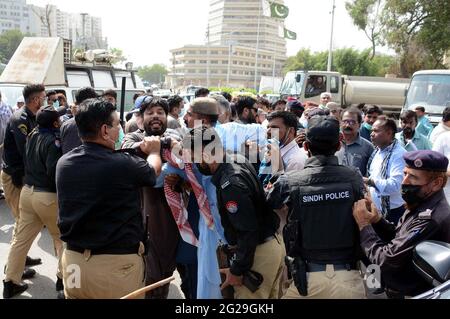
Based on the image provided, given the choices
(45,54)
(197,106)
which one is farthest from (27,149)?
(45,54)

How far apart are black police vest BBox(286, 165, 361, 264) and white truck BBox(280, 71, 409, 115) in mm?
15517

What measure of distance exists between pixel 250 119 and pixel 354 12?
30.3 meters

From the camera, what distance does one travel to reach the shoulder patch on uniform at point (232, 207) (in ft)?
8.07

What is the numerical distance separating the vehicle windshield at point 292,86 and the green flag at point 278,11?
243 inches

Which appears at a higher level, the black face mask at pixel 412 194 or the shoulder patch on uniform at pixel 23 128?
the shoulder patch on uniform at pixel 23 128

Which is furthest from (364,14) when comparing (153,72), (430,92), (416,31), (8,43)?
(153,72)

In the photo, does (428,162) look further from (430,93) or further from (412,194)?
(430,93)

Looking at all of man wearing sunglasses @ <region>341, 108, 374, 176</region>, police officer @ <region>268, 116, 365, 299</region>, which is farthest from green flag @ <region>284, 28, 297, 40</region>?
police officer @ <region>268, 116, 365, 299</region>

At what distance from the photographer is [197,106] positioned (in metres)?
3.71

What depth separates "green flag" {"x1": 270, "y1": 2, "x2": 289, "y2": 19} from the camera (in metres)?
23.1

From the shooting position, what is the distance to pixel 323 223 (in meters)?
2.29

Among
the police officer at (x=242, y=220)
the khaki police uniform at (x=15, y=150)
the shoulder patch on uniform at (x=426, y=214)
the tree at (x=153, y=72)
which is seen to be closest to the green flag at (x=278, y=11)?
the khaki police uniform at (x=15, y=150)

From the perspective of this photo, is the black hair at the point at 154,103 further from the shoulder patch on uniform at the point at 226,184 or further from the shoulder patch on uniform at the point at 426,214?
the shoulder patch on uniform at the point at 426,214
